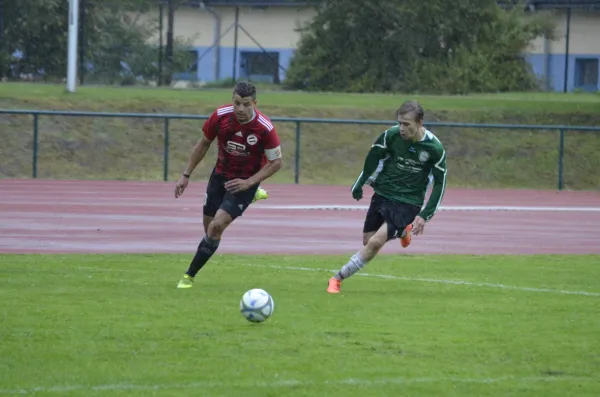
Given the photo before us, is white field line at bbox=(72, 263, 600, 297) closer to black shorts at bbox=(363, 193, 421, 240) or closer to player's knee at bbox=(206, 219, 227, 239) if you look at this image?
black shorts at bbox=(363, 193, 421, 240)

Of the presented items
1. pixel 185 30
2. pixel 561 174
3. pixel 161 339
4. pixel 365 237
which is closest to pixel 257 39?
pixel 185 30

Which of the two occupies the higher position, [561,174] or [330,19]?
[330,19]

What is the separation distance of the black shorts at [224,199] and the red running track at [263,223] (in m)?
3.67

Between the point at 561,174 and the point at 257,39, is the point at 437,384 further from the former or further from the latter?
the point at 257,39

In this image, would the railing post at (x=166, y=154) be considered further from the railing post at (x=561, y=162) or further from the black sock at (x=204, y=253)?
the black sock at (x=204, y=253)

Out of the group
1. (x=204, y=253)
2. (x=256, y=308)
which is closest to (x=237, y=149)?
(x=204, y=253)

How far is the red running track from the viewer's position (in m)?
17.2

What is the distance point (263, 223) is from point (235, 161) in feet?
26.5

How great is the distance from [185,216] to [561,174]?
12823mm

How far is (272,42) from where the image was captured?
5456 centimetres

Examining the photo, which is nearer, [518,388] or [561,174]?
[518,388]

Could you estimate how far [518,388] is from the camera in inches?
307

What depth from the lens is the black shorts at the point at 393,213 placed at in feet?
40.0

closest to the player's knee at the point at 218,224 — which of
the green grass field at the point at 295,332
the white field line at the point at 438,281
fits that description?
the green grass field at the point at 295,332
